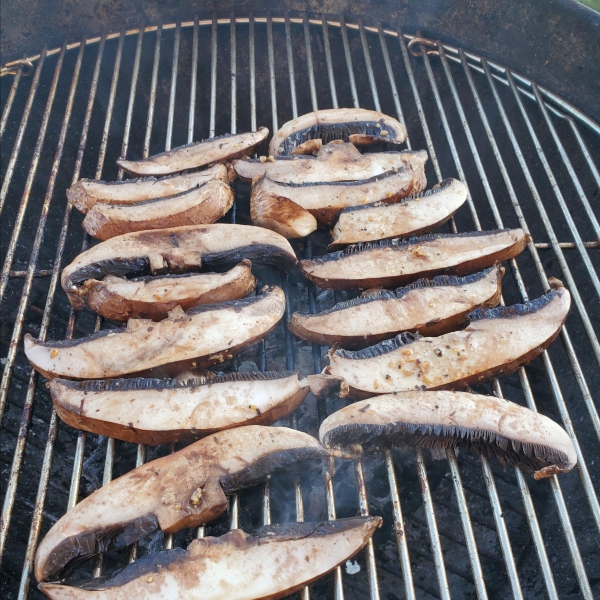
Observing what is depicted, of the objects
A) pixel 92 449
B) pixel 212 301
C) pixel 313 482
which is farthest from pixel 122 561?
pixel 212 301

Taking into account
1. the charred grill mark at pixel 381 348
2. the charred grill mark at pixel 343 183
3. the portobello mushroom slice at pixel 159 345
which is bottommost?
the charred grill mark at pixel 381 348

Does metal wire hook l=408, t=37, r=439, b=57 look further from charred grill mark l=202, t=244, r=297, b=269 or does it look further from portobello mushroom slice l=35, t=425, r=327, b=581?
portobello mushroom slice l=35, t=425, r=327, b=581

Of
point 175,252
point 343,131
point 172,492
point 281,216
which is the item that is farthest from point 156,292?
point 343,131

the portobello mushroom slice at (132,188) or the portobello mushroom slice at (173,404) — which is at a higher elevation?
the portobello mushroom slice at (132,188)

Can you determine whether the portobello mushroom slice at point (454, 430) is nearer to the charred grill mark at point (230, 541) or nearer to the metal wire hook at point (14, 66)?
the charred grill mark at point (230, 541)

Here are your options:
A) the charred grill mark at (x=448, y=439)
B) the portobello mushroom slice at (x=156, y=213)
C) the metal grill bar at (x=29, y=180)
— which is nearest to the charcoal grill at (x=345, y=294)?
the metal grill bar at (x=29, y=180)

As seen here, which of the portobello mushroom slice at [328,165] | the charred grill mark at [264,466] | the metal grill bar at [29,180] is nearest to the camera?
the charred grill mark at [264,466]
